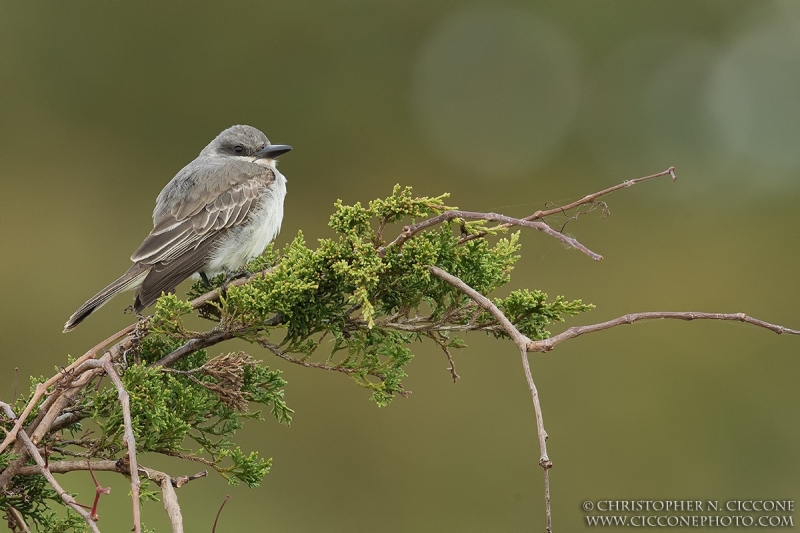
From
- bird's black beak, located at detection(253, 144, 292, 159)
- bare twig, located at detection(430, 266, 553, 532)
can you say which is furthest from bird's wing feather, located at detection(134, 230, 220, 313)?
bare twig, located at detection(430, 266, 553, 532)

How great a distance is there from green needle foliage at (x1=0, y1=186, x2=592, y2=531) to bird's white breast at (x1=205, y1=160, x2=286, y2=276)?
1428 millimetres

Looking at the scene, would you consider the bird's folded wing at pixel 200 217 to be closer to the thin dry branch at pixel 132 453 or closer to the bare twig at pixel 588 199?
the thin dry branch at pixel 132 453

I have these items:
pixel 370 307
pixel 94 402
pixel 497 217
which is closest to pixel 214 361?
pixel 94 402

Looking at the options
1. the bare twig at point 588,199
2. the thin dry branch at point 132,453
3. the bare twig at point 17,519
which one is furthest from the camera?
the bare twig at point 17,519

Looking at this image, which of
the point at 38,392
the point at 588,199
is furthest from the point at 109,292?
the point at 588,199

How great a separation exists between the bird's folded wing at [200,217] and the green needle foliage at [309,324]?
1.19m

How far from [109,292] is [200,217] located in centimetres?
76

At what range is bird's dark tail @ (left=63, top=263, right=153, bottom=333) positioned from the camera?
2979 millimetres

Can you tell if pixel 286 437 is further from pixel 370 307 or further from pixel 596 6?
pixel 596 6

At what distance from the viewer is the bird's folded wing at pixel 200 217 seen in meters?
3.56

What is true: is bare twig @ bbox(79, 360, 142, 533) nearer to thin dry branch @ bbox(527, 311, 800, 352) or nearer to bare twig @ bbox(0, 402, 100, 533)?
bare twig @ bbox(0, 402, 100, 533)

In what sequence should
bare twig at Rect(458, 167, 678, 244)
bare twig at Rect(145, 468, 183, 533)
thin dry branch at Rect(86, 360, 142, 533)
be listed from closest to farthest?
1. thin dry branch at Rect(86, 360, 142, 533)
2. bare twig at Rect(145, 468, 183, 533)
3. bare twig at Rect(458, 167, 678, 244)

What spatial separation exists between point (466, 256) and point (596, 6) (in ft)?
27.5

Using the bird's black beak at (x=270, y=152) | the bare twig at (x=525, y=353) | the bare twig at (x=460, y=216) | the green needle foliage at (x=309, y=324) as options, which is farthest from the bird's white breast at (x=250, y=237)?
the bare twig at (x=525, y=353)
